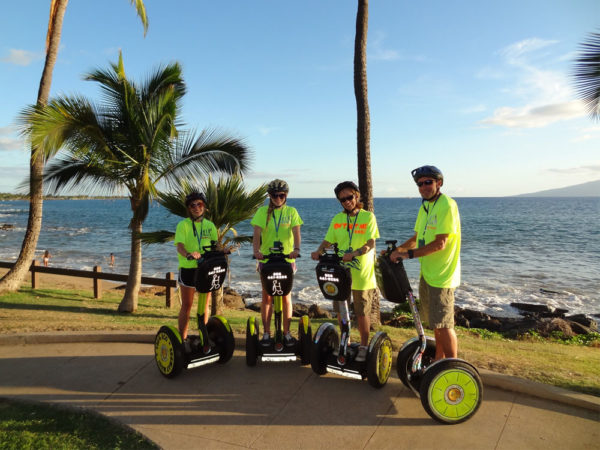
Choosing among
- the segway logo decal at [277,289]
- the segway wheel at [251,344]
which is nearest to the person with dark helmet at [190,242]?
the segway wheel at [251,344]

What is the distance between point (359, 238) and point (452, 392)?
150cm

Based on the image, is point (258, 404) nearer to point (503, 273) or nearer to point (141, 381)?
point (141, 381)

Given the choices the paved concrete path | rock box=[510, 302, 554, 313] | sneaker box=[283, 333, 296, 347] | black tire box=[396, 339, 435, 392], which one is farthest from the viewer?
rock box=[510, 302, 554, 313]

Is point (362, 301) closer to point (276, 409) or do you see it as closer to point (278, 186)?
point (276, 409)

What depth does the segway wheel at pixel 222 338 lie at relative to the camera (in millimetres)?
4348

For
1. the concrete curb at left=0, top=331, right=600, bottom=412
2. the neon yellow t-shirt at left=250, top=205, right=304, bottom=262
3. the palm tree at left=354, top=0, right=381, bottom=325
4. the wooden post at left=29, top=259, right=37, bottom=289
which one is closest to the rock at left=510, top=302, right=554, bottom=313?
the palm tree at left=354, top=0, right=381, bottom=325

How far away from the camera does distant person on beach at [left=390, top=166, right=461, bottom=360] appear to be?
3.30 m

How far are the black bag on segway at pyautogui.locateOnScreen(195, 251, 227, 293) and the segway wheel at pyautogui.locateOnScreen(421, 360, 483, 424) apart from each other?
6.88ft

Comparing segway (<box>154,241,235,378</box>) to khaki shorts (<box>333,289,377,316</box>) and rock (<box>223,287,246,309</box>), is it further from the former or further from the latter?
rock (<box>223,287,246,309</box>)

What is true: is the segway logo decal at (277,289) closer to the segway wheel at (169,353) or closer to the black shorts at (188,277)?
the black shorts at (188,277)

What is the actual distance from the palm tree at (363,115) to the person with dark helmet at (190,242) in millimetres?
3796

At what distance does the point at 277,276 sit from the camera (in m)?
4.06

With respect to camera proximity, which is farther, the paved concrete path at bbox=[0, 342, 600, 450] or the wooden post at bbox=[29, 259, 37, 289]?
the wooden post at bbox=[29, 259, 37, 289]

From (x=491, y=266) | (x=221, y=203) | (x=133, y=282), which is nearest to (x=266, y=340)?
(x=221, y=203)
